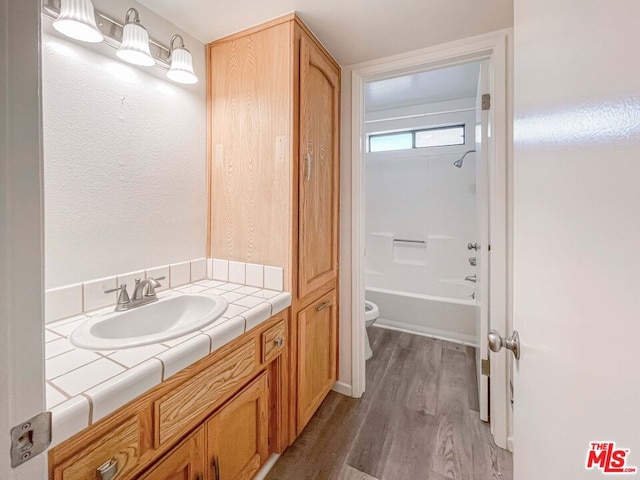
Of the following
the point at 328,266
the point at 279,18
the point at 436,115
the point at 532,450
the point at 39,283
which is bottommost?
the point at 532,450

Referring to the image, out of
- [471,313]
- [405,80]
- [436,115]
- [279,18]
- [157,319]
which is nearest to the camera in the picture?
[157,319]

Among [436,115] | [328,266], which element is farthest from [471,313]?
[436,115]

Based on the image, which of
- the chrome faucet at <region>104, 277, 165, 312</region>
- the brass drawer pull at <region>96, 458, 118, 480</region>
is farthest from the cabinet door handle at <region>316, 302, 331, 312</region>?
the brass drawer pull at <region>96, 458, 118, 480</region>

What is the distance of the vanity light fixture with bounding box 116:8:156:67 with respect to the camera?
1142 mm

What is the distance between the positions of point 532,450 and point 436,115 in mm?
3085

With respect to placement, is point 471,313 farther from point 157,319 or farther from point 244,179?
point 157,319

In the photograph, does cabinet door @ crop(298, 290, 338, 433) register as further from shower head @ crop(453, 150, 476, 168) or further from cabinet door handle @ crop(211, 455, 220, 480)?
shower head @ crop(453, 150, 476, 168)

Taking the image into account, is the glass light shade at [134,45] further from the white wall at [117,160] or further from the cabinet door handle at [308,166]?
the cabinet door handle at [308,166]

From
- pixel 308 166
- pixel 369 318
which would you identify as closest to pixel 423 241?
pixel 369 318

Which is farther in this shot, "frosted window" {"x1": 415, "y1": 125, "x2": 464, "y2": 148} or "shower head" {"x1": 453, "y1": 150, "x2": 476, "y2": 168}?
"frosted window" {"x1": 415, "y1": 125, "x2": 464, "y2": 148}

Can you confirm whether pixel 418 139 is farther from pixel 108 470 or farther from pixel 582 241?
pixel 108 470

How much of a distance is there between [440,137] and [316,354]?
268 centimetres

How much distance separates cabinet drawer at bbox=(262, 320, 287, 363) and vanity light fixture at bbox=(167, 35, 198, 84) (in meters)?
1.26

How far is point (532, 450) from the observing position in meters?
0.57
